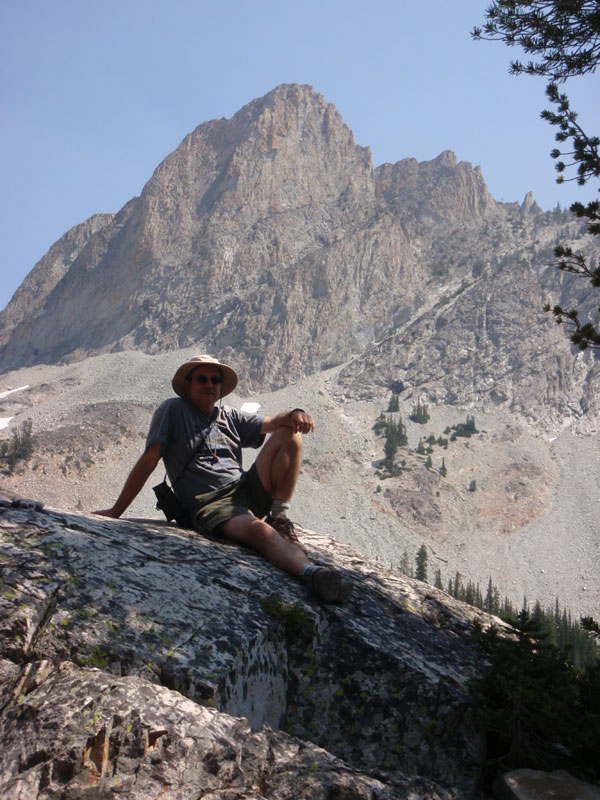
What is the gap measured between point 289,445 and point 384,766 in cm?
275

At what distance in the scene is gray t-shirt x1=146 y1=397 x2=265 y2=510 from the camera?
256 inches

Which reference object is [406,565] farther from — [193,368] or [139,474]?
[139,474]

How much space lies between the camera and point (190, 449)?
6.56 metres

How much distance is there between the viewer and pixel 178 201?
17288 cm

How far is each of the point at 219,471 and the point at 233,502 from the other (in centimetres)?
40

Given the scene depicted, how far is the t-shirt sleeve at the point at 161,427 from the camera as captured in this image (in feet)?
20.9

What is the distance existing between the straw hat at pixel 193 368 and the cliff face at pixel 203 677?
156 cm

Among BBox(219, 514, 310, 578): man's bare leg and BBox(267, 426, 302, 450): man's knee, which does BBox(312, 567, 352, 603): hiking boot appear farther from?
BBox(267, 426, 302, 450): man's knee

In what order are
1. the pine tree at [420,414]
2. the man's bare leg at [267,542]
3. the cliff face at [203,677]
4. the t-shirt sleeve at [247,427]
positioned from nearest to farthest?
the cliff face at [203,677] → the man's bare leg at [267,542] → the t-shirt sleeve at [247,427] → the pine tree at [420,414]

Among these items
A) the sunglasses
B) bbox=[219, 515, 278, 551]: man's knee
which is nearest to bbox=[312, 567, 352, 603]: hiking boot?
bbox=[219, 515, 278, 551]: man's knee

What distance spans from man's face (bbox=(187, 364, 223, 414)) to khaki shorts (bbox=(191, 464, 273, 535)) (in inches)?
33.9

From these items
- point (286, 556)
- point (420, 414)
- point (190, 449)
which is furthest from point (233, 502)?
point (420, 414)

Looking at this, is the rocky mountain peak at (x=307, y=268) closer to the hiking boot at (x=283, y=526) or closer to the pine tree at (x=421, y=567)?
the pine tree at (x=421, y=567)

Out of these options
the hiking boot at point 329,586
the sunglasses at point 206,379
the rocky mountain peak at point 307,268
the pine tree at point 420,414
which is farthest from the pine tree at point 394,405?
the hiking boot at point 329,586
